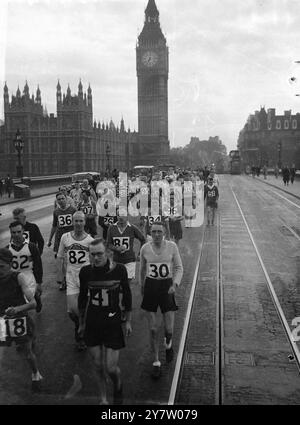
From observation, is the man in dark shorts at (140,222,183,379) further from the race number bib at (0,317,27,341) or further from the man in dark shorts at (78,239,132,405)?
the race number bib at (0,317,27,341)

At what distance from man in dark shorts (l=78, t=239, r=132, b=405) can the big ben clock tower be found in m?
124

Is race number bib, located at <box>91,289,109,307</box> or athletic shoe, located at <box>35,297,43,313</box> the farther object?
athletic shoe, located at <box>35,297,43,313</box>

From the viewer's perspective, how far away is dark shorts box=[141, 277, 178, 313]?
20.5ft

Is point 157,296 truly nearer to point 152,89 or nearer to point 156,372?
point 156,372

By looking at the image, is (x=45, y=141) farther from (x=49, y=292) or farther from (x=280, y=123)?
(x=49, y=292)

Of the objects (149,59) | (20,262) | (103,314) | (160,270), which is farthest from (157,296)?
(149,59)

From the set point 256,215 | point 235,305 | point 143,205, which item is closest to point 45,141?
point 256,215

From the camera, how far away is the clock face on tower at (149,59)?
132 metres

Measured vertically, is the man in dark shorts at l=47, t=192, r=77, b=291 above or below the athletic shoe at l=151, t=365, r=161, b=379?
above

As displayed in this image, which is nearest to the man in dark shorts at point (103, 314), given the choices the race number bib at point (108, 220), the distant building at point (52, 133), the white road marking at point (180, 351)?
the white road marking at point (180, 351)

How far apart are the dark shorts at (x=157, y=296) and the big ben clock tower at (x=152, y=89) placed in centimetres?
12306

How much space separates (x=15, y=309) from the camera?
17.8 feet

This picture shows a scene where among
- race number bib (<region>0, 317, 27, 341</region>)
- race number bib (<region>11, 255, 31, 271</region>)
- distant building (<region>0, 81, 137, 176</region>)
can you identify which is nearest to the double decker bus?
distant building (<region>0, 81, 137, 176</region>)
